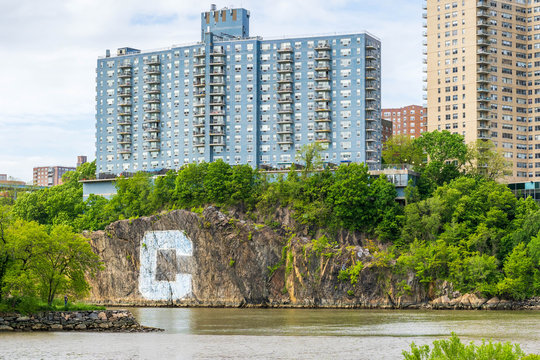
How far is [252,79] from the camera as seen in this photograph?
595 ft

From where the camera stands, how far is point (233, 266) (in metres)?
154

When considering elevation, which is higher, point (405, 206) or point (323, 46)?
point (323, 46)

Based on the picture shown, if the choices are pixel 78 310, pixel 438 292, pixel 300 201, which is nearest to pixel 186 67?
pixel 300 201

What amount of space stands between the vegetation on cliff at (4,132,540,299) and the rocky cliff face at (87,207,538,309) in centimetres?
304

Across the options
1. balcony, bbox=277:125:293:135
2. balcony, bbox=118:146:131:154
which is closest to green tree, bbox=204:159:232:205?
balcony, bbox=277:125:293:135

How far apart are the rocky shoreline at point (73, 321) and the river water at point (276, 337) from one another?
2.84 metres

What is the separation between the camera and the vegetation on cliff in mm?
137875

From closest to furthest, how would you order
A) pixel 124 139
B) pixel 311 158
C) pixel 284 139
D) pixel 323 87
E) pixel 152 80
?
pixel 311 158 < pixel 323 87 < pixel 284 139 < pixel 152 80 < pixel 124 139

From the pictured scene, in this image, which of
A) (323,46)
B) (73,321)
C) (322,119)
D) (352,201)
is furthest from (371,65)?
(73,321)

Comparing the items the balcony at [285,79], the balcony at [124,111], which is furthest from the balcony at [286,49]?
the balcony at [124,111]

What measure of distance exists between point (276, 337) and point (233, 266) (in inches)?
2845

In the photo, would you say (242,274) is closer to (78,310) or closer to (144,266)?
(144,266)

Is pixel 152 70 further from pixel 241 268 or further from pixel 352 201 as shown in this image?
pixel 352 201

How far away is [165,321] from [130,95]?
321 feet
